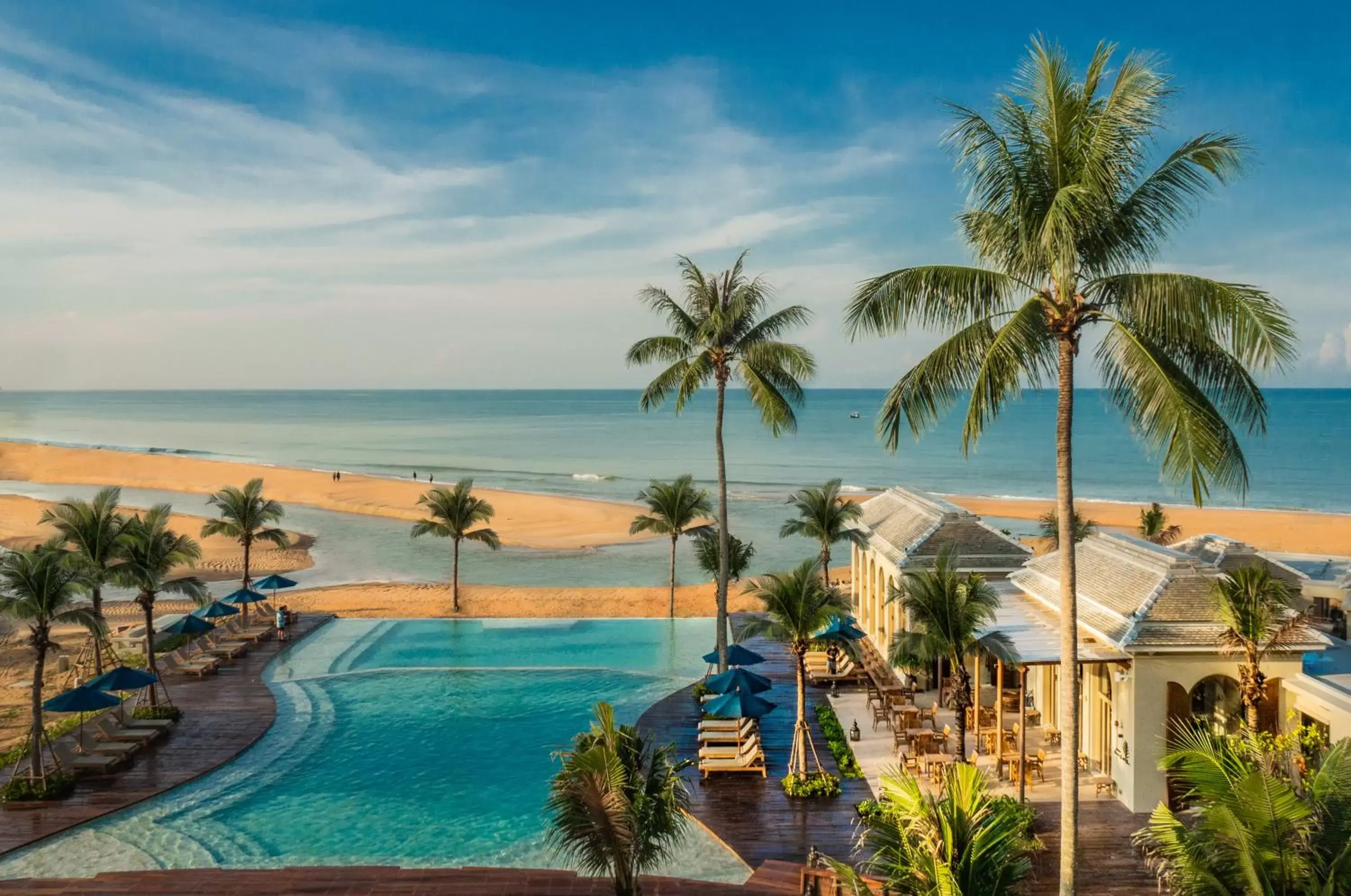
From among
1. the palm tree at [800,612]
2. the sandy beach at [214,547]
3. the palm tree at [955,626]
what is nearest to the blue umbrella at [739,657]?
the palm tree at [800,612]

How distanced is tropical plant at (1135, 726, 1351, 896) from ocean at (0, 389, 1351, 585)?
4.64m

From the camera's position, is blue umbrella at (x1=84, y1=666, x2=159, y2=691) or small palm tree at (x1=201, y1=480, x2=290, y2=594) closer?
blue umbrella at (x1=84, y1=666, x2=159, y2=691)

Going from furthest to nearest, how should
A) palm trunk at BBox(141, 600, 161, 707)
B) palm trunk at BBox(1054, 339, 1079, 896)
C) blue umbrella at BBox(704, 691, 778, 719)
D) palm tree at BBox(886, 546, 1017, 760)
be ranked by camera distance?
palm trunk at BBox(141, 600, 161, 707) → blue umbrella at BBox(704, 691, 778, 719) → palm tree at BBox(886, 546, 1017, 760) → palm trunk at BBox(1054, 339, 1079, 896)

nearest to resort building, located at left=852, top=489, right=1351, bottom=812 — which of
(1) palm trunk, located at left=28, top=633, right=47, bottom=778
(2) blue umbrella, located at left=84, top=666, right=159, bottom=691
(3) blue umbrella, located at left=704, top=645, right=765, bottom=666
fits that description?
(3) blue umbrella, located at left=704, top=645, right=765, bottom=666

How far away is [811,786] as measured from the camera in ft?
51.3

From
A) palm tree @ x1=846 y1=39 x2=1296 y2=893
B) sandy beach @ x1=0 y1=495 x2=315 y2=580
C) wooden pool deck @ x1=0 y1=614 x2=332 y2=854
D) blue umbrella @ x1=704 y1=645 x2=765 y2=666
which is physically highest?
palm tree @ x1=846 y1=39 x2=1296 y2=893

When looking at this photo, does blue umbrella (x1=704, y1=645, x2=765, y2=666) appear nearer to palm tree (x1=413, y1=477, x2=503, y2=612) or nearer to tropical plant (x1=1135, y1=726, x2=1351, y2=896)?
tropical plant (x1=1135, y1=726, x2=1351, y2=896)

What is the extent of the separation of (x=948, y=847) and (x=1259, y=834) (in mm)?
2632

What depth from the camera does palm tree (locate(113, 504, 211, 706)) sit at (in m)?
19.3

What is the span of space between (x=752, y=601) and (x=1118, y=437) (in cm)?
10531

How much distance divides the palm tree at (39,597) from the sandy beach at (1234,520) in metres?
41.8

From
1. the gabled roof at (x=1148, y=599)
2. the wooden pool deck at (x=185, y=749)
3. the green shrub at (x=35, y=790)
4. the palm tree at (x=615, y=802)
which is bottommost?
the wooden pool deck at (x=185, y=749)

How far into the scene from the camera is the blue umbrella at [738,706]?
16.3m

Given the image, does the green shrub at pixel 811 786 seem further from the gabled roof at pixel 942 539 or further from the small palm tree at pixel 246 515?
the small palm tree at pixel 246 515
